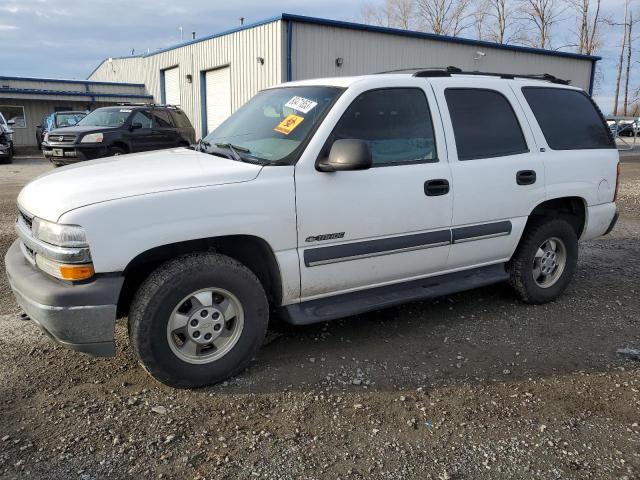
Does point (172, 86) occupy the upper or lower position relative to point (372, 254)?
upper

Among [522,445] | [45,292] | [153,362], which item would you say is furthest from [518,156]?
[45,292]

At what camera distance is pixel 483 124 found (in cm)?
432

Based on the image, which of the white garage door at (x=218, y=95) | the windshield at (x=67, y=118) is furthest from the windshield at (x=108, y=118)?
the windshield at (x=67, y=118)

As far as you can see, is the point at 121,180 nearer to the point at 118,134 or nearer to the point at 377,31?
the point at 118,134

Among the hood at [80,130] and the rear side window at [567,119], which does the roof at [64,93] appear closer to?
the hood at [80,130]

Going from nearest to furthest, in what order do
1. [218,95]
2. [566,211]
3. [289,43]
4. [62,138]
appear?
[566,211], [62,138], [289,43], [218,95]

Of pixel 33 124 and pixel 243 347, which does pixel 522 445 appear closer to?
pixel 243 347

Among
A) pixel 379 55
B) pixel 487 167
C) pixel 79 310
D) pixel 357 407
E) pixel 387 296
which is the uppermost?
pixel 379 55

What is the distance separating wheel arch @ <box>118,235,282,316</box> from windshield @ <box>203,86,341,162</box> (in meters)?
0.57

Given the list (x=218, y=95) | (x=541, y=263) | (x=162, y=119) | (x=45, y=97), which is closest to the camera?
(x=541, y=263)

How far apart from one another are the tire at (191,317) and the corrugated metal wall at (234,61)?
1355 centimetres

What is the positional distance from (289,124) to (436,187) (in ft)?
3.71

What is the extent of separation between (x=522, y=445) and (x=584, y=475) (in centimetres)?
32

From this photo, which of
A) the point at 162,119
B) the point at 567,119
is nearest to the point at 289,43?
the point at 162,119
